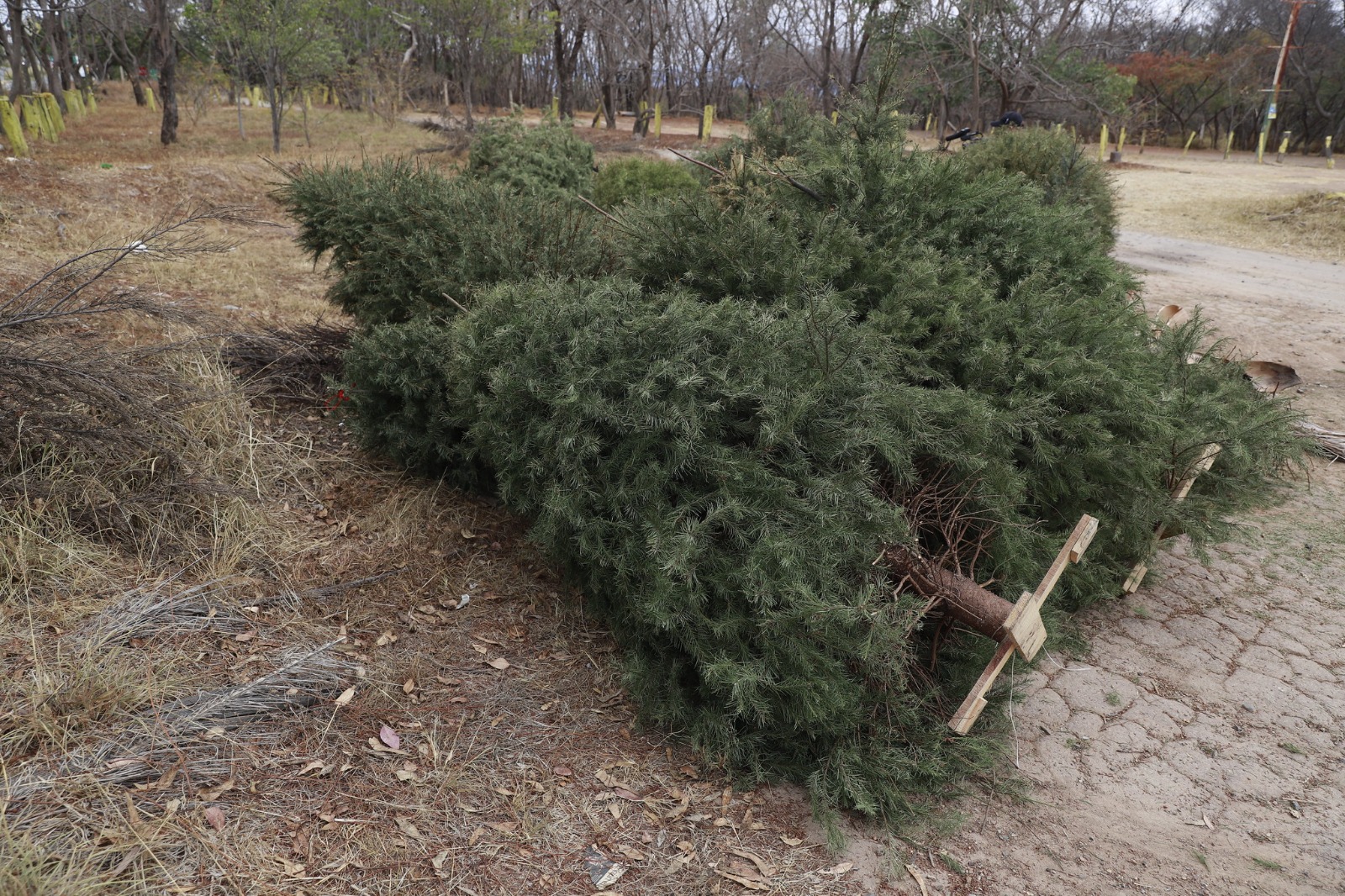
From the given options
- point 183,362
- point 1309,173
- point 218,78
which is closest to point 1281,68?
point 1309,173

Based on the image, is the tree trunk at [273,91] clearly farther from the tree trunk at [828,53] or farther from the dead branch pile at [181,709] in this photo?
the dead branch pile at [181,709]

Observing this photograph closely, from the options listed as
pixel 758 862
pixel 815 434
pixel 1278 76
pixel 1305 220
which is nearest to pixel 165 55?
pixel 815 434

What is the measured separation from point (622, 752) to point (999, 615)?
138cm

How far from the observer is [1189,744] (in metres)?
3.29

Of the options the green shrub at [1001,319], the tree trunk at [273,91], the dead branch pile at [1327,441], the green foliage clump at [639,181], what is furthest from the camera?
the tree trunk at [273,91]

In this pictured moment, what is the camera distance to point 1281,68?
32.9m

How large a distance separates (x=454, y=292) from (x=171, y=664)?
2.26 meters

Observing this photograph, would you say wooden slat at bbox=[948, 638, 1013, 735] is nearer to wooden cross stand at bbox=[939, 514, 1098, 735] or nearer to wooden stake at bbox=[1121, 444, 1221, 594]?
wooden cross stand at bbox=[939, 514, 1098, 735]

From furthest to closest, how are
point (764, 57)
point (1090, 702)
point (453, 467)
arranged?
point (764, 57)
point (453, 467)
point (1090, 702)

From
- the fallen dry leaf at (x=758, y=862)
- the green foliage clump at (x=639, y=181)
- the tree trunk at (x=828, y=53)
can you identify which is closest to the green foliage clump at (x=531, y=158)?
the green foliage clump at (x=639, y=181)

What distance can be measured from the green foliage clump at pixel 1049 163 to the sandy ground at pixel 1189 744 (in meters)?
3.23

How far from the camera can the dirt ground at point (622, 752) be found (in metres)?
2.51

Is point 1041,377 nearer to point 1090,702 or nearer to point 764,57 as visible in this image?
point 1090,702

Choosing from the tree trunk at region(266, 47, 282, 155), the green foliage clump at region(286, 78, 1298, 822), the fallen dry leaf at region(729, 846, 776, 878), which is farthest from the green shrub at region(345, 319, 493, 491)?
the tree trunk at region(266, 47, 282, 155)
